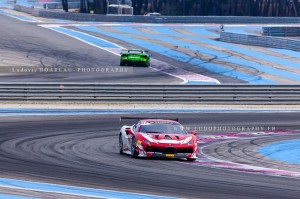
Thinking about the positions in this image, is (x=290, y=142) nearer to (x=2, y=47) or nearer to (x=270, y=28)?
(x=2, y=47)

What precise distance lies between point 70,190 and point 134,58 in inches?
1355

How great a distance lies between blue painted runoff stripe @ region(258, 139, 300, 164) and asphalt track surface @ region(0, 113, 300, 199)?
9.82 ft

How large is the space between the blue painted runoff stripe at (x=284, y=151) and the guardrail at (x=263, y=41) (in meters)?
33.8

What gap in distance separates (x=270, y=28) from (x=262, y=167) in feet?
169

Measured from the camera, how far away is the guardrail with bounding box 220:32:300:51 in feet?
190

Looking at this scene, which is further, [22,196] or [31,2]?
[31,2]

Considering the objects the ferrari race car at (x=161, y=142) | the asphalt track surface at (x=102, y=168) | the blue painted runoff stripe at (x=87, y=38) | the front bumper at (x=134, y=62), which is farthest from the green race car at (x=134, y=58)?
the ferrari race car at (x=161, y=142)

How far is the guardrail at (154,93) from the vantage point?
1357 inches

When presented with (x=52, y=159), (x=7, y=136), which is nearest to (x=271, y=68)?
(x=7, y=136)

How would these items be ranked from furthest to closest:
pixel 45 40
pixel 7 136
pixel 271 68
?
pixel 45 40 → pixel 271 68 → pixel 7 136

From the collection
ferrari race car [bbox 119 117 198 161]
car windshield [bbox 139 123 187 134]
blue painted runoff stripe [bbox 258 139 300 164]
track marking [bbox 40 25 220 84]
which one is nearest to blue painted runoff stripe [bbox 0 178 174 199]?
ferrari race car [bbox 119 117 198 161]

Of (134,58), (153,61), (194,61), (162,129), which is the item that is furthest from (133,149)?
(194,61)

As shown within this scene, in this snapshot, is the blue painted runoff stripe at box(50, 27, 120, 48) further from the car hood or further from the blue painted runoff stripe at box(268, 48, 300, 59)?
the car hood

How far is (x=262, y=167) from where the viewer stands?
19203mm
